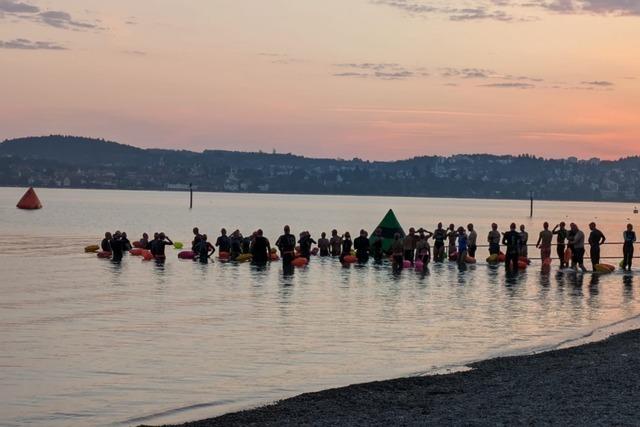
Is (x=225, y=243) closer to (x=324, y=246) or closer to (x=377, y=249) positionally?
(x=324, y=246)

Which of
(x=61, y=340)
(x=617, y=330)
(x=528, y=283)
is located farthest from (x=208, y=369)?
(x=528, y=283)

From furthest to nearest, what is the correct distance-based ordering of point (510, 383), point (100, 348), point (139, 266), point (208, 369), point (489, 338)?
1. point (139, 266)
2. point (489, 338)
3. point (100, 348)
4. point (208, 369)
5. point (510, 383)

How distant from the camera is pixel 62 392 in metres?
16.0

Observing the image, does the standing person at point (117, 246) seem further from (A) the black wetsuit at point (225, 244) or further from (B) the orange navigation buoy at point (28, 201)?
(B) the orange navigation buoy at point (28, 201)

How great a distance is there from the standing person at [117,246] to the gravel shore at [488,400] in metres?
27.0

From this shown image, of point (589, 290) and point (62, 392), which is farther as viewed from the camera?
point (589, 290)

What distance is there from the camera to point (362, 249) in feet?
139

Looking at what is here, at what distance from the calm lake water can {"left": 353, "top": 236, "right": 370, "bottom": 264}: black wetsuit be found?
1162mm

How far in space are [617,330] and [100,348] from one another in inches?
437

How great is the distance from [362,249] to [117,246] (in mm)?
9731

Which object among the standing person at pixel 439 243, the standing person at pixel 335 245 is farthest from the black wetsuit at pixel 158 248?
the standing person at pixel 439 243

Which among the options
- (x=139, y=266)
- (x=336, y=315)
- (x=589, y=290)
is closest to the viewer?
(x=336, y=315)

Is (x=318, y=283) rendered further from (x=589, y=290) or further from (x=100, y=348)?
(x=100, y=348)

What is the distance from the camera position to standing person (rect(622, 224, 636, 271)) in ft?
120
